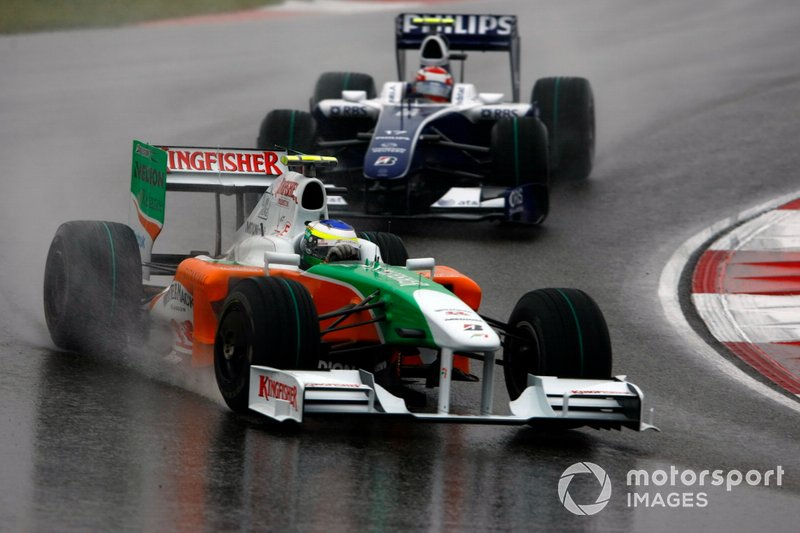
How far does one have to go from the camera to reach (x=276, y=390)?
9242 mm

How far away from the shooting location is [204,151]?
12.3 meters

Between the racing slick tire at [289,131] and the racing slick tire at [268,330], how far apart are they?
837 cm

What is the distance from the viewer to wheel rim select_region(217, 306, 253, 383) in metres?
9.58

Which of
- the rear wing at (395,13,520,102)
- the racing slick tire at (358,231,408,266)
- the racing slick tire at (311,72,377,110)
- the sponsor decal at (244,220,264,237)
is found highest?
the rear wing at (395,13,520,102)

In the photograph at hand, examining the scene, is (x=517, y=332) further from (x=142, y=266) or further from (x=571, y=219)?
(x=571, y=219)

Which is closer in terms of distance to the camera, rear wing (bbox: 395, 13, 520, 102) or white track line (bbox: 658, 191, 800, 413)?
white track line (bbox: 658, 191, 800, 413)

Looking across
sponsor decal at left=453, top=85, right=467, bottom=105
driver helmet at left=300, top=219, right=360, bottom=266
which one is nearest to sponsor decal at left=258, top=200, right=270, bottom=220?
driver helmet at left=300, top=219, right=360, bottom=266

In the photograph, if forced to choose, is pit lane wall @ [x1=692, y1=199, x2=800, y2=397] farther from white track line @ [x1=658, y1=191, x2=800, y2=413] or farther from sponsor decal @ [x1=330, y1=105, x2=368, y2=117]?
sponsor decal @ [x1=330, y1=105, x2=368, y2=117]

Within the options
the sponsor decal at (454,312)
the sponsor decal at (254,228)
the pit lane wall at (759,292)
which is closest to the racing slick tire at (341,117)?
the pit lane wall at (759,292)

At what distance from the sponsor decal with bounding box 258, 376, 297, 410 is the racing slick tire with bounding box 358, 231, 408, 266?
248cm

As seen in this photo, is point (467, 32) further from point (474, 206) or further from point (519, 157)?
point (474, 206)

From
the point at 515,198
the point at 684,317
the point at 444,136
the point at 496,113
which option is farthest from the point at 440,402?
the point at 496,113

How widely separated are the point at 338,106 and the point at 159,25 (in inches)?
598

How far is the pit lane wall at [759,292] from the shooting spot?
12.7m
